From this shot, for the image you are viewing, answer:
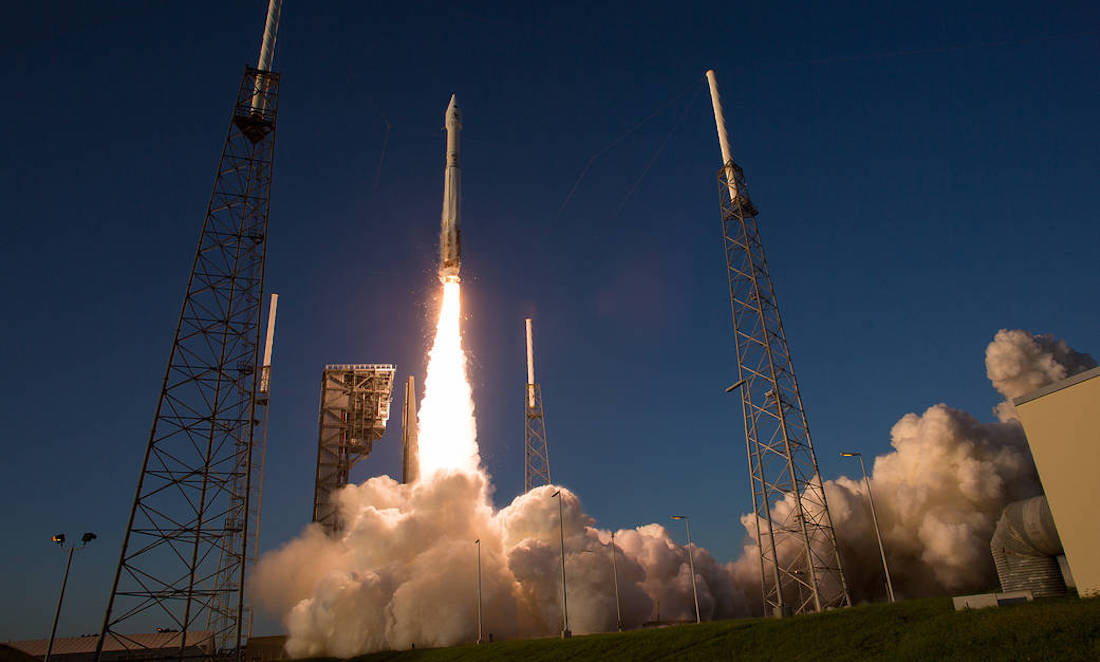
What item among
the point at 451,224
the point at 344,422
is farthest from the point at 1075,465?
the point at 344,422

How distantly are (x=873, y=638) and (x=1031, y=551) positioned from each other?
357 inches

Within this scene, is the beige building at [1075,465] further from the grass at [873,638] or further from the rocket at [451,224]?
the rocket at [451,224]

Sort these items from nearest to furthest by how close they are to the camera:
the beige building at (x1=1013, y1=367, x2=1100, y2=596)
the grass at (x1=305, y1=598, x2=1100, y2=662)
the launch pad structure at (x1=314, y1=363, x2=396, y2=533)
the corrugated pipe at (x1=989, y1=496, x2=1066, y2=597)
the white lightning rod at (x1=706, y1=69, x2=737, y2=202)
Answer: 1. the grass at (x1=305, y1=598, x2=1100, y2=662)
2. the beige building at (x1=1013, y1=367, x2=1100, y2=596)
3. the corrugated pipe at (x1=989, y1=496, x2=1066, y2=597)
4. the white lightning rod at (x1=706, y1=69, x2=737, y2=202)
5. the launch pad structure at (x1=314, y1=363, x2=396, y2=533)

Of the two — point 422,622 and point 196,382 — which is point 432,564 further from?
point 196,382

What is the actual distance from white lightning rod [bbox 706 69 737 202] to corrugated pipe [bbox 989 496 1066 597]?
26095 millimetres

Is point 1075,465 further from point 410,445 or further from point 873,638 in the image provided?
point 410,445

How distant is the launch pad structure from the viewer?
67.5 meters

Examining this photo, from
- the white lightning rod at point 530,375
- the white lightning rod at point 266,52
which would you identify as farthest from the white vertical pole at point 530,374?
the white lightning rod at point 266,52

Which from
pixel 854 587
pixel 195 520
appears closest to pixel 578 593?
pixel 854 587

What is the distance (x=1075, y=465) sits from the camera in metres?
27.2

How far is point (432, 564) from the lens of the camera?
5781 cm

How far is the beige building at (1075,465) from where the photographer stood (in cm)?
2664

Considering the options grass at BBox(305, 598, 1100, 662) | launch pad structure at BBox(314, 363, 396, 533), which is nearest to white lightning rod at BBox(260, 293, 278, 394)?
launch pad structure at BBox(314, 363, 396, 533)

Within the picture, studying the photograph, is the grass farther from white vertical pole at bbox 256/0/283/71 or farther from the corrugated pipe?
white vertical pole at bbox 256/0/283/71
